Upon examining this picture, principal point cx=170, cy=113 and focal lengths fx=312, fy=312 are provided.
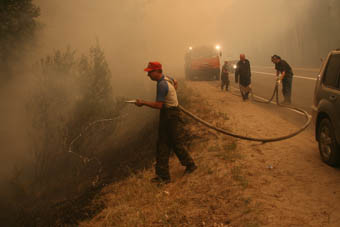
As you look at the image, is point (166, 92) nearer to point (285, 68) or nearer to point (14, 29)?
point (285, 68)

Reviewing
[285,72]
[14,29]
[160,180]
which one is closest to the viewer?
[160,180]

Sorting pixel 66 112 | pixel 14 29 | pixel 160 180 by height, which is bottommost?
pixel 66 112

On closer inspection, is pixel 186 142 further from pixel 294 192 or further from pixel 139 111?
pixel 139 111

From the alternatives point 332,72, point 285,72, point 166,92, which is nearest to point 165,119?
point 166,92

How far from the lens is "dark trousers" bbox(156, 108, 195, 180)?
226 inches

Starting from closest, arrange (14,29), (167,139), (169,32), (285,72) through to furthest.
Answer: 1. (167,139)
2. (285,72)
3. (14,29)
4. (169,32)

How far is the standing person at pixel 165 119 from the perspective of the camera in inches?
219

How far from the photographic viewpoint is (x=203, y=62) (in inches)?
870

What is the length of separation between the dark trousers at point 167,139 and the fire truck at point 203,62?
55.2ft

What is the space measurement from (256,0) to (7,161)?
6373 cm

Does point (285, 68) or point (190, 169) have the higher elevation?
point (285, 68)

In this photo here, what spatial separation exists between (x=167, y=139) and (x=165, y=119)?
1.32ft

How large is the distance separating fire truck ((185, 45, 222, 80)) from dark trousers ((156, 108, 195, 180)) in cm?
1681

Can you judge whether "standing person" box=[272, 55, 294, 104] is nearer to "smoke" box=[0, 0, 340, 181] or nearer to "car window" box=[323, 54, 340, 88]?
"car window" box=[323, 54, 340, 88]
